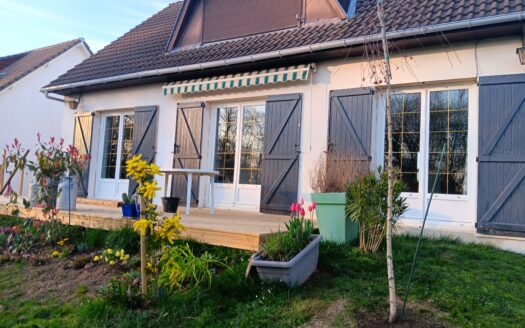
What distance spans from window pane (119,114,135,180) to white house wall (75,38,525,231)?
0.39 m

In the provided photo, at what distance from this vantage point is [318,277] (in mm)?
3713

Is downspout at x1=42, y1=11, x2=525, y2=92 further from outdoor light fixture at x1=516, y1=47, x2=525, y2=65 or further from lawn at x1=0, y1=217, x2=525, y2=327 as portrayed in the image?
lawn at x1=0, y1=217, x2=525, y2=327

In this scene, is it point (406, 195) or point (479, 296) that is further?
point (406, 195)

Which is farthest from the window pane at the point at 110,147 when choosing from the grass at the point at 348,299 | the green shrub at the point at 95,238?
the grass at the point at 348,299

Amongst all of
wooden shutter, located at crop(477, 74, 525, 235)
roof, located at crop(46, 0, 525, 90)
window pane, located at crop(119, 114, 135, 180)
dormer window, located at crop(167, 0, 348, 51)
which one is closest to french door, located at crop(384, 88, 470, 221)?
wooden shutter, located at crop(477, 74, 525, 235)

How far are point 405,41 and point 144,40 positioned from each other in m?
6.80

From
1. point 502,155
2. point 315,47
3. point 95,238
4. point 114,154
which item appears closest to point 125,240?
point 95,238

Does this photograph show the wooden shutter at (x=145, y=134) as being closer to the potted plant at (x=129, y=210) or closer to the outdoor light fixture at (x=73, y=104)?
the outdoor light fixture at (x=73, y=104)

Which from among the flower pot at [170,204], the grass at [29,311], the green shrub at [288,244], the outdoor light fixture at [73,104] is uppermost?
the outdoor light fixture at [73,104]

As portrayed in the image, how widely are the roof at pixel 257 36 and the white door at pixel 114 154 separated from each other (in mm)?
1088

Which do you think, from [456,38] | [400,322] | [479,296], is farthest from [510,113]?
[400,322]

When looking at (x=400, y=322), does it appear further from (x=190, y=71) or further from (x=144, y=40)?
(x=144, y=40)

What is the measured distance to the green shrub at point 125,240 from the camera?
4.70 metres

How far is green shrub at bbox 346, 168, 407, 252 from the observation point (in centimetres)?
410
